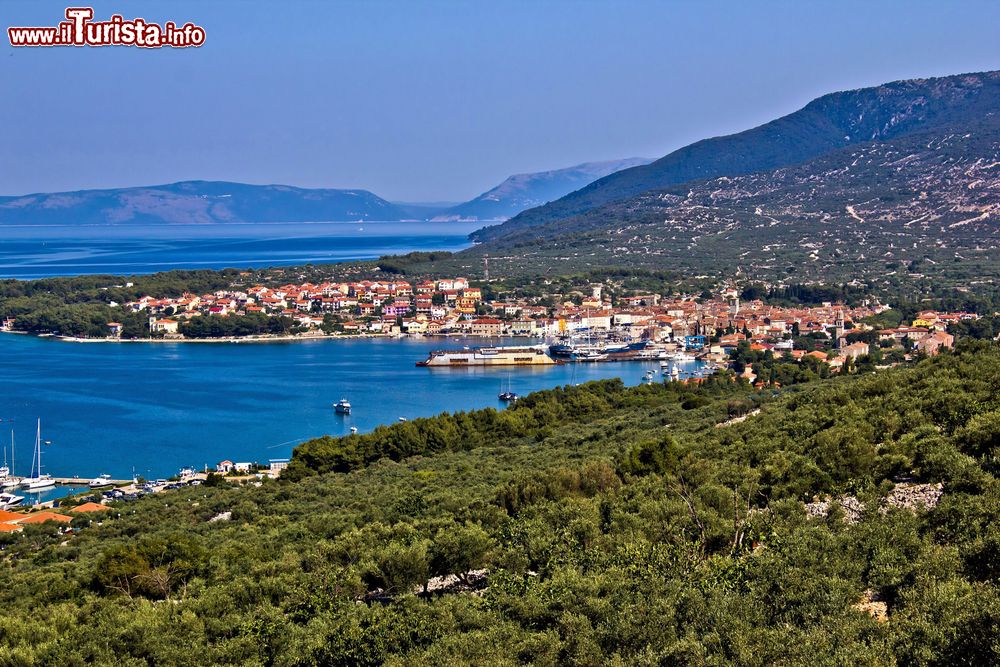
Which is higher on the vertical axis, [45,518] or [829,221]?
[829,221]

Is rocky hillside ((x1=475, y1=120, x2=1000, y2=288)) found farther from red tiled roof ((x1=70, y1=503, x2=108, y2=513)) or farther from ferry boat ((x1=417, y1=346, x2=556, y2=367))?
red tiled roof ((x1=70, y1=503, x2=108, y2=513))

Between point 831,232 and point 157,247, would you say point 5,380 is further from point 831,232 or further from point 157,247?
point 157,247

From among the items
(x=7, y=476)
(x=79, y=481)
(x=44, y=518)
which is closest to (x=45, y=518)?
(x=44, y=518)

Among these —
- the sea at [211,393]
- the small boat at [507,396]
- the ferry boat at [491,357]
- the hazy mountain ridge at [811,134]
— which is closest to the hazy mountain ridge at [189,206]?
the hazy mountain ridge at [811,134]

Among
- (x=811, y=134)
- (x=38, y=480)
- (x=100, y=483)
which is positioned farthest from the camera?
(x=811, y=134)

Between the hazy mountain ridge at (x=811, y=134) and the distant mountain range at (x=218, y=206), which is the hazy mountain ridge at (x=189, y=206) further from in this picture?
the hazy mountain ridge at (x=811, y=134)

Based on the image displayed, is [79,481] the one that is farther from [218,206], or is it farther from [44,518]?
[218,206]

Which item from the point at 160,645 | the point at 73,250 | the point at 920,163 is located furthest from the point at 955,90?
the point at 160,645
